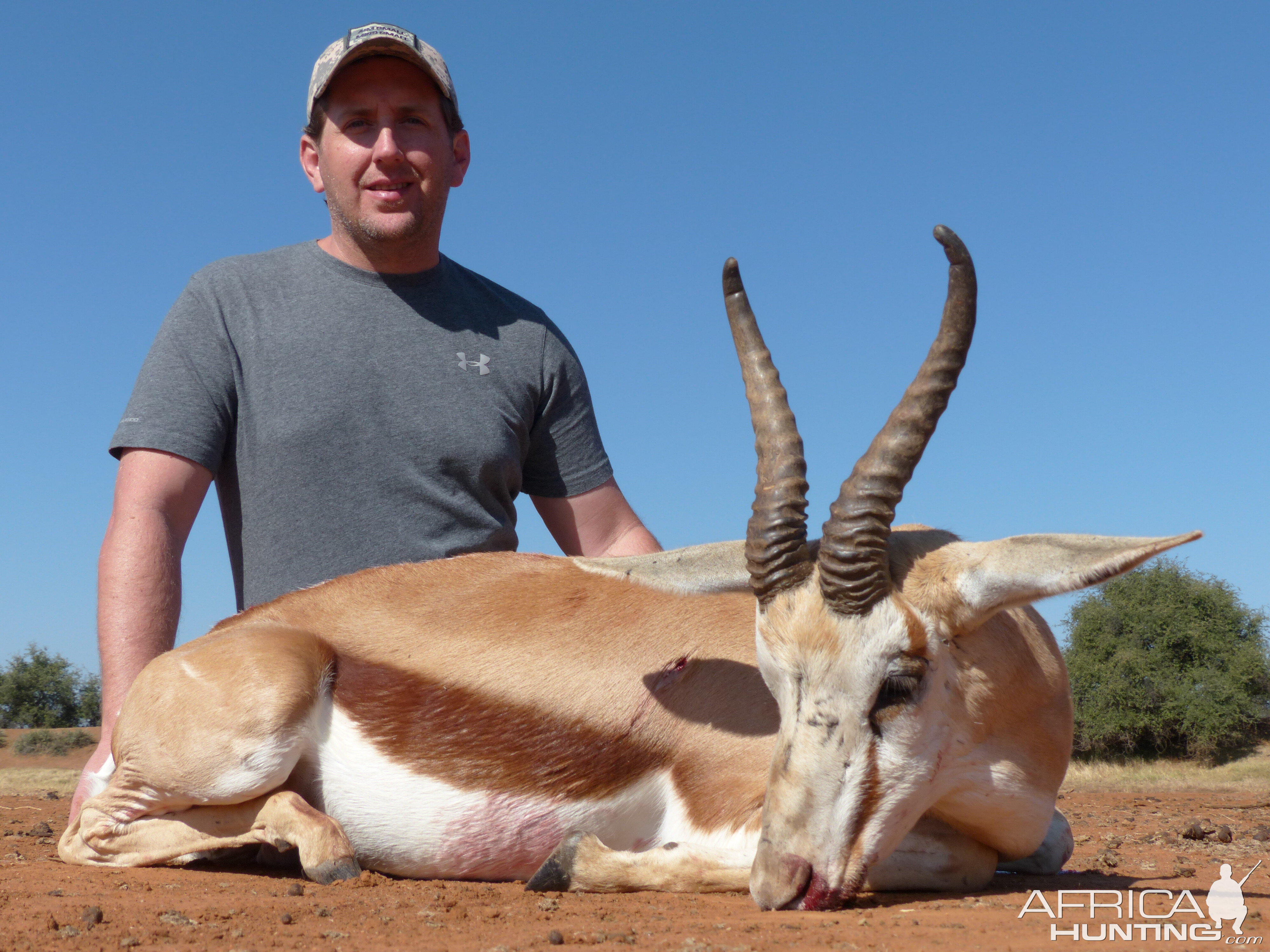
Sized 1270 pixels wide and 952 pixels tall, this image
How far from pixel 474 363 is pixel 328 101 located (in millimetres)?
1777

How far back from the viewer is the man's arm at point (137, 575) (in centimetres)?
522

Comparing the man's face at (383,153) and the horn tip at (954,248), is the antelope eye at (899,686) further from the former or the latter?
the man's face at (383,153)

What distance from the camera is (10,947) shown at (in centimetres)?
309

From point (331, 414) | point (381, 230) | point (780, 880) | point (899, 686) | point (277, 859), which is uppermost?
point (381, 230)

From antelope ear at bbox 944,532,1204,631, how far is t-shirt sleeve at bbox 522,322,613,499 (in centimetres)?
313

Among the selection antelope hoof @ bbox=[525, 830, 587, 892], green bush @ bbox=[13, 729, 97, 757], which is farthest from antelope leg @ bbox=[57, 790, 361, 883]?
green bush @ bbox=[13, 729, 97, 757]

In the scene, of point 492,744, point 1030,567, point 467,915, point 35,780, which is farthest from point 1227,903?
point 35,780

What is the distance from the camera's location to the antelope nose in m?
3.75

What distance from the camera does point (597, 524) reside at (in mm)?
6980

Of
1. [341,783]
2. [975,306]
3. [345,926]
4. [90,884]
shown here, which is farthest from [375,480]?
[975,306]

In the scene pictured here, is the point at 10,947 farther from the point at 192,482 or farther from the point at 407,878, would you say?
the point at 192,482

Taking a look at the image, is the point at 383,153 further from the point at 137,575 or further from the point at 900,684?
the point at 900,684

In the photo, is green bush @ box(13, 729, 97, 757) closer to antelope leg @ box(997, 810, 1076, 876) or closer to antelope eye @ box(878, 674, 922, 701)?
antelope leg @ box(997, 810, 1076, 876)

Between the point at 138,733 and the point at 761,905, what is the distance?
2.66 metres
